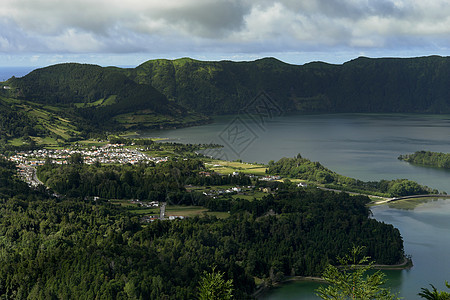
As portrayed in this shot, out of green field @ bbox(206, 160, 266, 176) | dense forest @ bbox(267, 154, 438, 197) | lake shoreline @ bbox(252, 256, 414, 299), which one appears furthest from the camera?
green field @ bbox(206, 160, 266, 176)

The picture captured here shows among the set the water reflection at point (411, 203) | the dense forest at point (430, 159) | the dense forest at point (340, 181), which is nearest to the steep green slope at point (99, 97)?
the dense forest at point (340, 181)

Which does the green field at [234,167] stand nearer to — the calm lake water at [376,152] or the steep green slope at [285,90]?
the calm lake water at [376,152]

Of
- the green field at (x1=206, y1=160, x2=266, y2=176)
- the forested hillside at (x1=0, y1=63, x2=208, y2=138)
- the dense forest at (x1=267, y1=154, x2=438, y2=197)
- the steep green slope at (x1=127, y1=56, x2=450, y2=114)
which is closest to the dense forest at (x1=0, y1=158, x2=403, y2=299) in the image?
the dense forest at (x1=267, y1=154, x2=438, y2=197)

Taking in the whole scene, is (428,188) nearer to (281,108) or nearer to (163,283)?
(163,283)

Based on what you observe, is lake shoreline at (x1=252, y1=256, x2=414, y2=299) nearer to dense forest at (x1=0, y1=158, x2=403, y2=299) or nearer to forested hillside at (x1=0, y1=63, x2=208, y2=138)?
dense forest at (x1=0, y1=158, x2=403, y2=299)

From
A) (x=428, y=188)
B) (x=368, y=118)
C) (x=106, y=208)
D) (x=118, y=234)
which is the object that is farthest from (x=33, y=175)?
(x=368, y=118)

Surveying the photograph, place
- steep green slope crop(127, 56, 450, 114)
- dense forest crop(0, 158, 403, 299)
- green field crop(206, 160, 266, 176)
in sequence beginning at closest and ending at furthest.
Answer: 1. dense forest crop(0, 158, 403, 299)
2. green field crop(206, 160, 266, 176)
3. steep green slope crop(127, 56, 450, 114)
